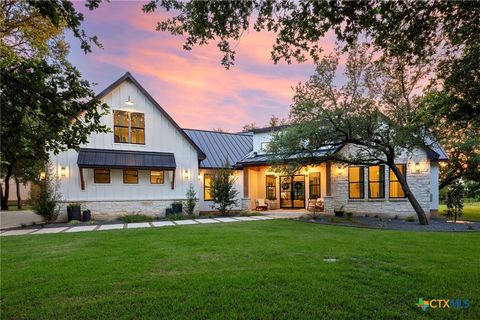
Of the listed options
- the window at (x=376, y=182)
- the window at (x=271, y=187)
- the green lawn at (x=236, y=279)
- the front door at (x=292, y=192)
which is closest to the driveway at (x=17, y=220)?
the green lawn at (x=236, y=279)

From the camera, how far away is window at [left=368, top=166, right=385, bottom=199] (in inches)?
614

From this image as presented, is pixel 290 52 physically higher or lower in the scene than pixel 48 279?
higher

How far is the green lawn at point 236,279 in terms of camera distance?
12.0 feet

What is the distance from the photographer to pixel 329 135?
13.0 meters

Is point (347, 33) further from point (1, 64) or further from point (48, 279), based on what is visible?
point (48, 279)

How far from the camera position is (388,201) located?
50.1 feet

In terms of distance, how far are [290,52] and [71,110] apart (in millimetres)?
4062

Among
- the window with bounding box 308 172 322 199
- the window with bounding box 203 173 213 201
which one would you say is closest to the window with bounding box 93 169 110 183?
the window with bounding box 203 173 213 201

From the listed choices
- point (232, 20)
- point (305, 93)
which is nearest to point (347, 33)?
point (232, 20)

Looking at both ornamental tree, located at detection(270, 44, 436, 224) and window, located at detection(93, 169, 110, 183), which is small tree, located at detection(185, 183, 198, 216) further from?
ornamental tree, located at detection(270, 44, 436, 224)

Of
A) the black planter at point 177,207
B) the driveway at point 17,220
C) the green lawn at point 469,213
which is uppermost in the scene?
the black planter at point 177,207

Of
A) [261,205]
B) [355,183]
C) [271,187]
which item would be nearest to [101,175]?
[261,205]

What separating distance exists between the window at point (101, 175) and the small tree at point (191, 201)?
178 inches

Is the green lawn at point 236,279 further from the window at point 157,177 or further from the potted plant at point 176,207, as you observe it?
the window at point 157,177
